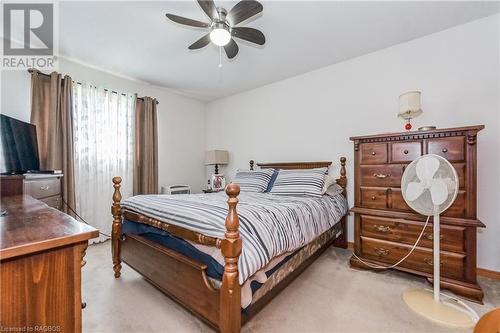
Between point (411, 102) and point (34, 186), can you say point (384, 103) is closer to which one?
point (411, 102)

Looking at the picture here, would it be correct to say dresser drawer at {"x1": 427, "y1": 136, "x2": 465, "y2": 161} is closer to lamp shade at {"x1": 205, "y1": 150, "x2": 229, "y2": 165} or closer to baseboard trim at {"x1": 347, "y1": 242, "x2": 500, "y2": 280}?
baseboard trim at {"x1": 347, "y1": 242, "x2": 500, "y2": 280}

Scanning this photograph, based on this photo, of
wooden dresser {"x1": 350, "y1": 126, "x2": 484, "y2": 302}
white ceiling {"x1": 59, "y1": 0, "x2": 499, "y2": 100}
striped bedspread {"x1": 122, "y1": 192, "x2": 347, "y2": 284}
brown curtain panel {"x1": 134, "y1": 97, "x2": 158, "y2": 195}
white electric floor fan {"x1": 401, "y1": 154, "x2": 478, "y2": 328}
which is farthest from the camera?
brown curtain panel {"x1": 134, "y1": 97, "x2": 158, "y2": 195}

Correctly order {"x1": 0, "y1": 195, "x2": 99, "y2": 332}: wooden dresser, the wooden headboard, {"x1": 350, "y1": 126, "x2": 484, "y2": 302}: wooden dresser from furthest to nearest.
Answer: the wooden headboard
{"x1": 350, "y1": 126, "x2": 484, "y2": 302}: wooden dresser
{"x1": 0, "y1": 195, "x2": 99, "y2": 332}: wooden dresser

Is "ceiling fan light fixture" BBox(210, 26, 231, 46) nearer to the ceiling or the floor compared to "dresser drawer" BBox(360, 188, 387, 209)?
nearer to the ceiling

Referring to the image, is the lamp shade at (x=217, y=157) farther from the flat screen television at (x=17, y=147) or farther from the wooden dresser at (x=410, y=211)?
the wooden dresser at (x=410, y=211)

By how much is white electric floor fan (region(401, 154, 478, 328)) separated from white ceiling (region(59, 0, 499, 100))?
148 centimetres

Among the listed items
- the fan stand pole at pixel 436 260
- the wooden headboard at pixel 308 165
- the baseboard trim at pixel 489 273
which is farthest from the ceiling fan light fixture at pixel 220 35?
the baseboard trim at pixel 489 273

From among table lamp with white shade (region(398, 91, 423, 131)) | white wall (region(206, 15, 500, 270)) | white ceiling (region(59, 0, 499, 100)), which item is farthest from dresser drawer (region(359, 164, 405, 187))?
white ceiling (region(59, 0, 499, 100))

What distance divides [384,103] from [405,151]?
0.91 metres

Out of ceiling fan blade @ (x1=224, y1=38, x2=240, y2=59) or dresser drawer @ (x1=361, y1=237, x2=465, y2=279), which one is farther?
ceiling fan blade @ (x1=224, y1=38, x2=240, y2=59)

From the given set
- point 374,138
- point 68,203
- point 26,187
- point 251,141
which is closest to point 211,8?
point 374,138

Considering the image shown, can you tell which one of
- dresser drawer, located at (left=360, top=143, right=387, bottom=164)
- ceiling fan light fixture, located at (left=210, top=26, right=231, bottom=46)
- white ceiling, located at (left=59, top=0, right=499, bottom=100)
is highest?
white ceiling, located at (left=59, top=0, right=499, bottom=100)

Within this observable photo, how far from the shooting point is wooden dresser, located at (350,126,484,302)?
1854 mm

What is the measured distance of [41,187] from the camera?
2.12 m
